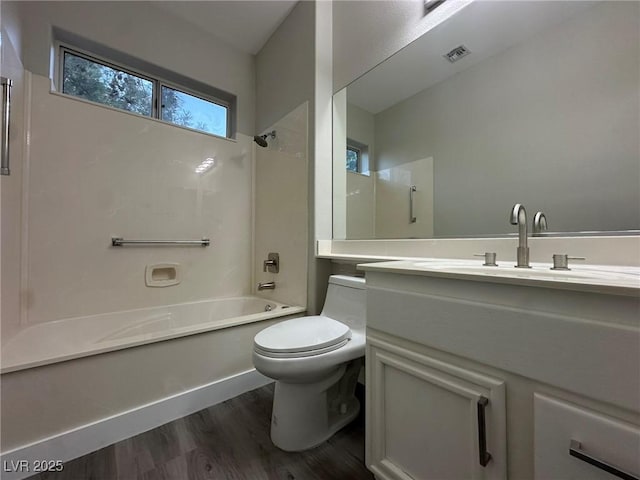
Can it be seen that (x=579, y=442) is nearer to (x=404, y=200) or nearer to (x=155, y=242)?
(x=404, y=200)

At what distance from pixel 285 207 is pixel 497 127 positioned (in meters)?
1.40

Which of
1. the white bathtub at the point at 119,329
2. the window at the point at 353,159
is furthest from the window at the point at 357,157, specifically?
the white bathtub at the point at 119,329

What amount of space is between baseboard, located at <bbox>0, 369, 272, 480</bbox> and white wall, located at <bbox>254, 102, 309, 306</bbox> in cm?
70

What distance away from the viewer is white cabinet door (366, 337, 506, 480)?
60 centimetres

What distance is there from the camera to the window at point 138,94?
1.74 metres

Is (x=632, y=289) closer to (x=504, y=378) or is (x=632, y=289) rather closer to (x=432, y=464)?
(x=504, y=378)

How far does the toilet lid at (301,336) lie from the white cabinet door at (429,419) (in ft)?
0.84

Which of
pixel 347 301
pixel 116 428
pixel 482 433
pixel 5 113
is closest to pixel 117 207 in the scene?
pixel 5 113

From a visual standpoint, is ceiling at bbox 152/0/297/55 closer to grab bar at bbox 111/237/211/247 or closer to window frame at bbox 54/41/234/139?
window frame at bbox 54/41/234/139

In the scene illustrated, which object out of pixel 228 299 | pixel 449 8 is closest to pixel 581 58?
pixel 449 8

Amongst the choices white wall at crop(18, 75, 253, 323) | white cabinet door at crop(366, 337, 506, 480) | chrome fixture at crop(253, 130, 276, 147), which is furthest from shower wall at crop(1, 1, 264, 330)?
white cabinet door at crop(366, 337, 506, 480)

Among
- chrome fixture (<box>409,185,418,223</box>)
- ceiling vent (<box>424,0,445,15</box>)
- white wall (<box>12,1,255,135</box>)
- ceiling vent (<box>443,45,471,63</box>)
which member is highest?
white wall (<box>12,1,255,135</box>)

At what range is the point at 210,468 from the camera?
1.01 m

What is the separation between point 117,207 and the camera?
1.75 metres
